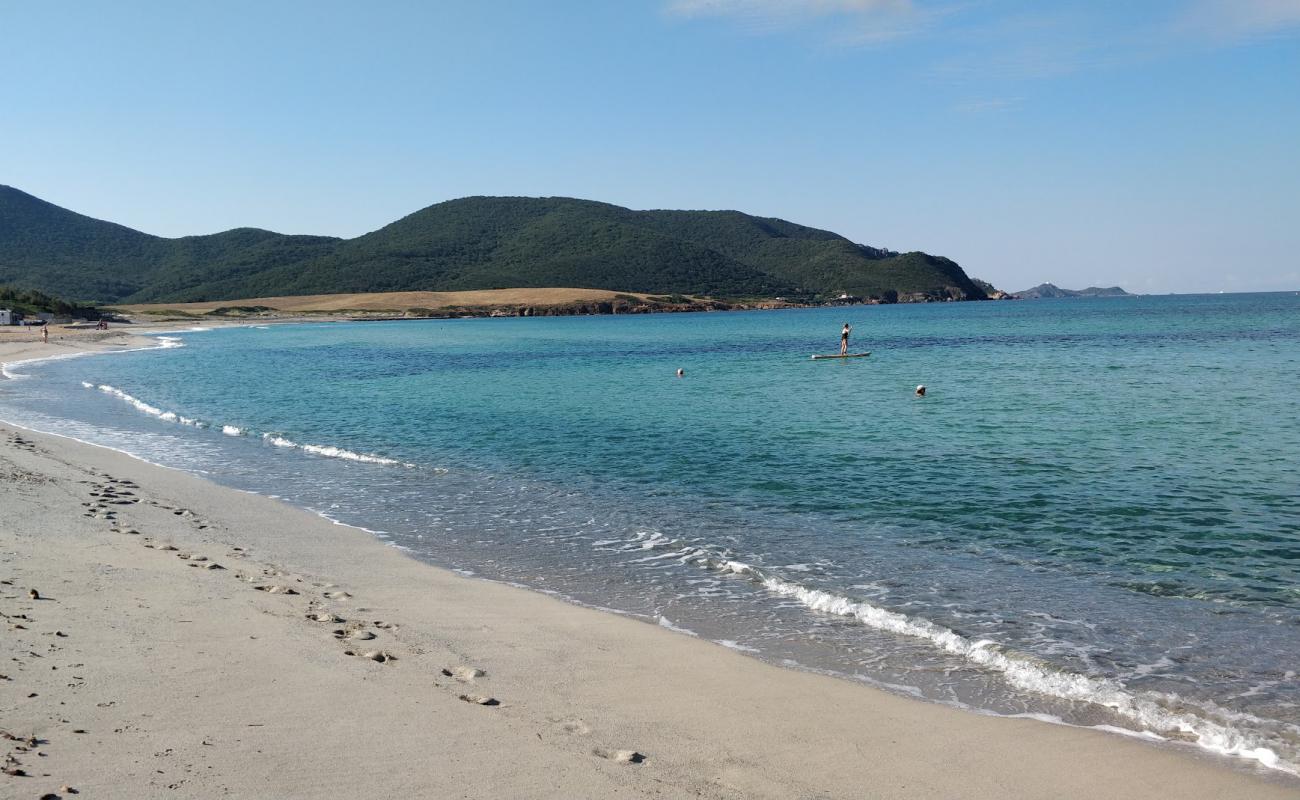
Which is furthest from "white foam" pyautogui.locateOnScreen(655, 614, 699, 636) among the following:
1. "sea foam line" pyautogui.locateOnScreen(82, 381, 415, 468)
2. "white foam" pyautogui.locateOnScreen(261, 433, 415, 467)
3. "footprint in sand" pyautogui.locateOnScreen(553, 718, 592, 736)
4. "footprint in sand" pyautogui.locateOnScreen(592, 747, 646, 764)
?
"white foam" pyautogui.locateOnScreen(261, 433, 415, 467)

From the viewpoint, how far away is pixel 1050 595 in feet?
31.9

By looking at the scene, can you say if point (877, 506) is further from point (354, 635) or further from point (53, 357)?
point (53, 357)

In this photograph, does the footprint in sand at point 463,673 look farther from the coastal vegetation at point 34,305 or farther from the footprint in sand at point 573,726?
the coastal vegetation at point 34,305

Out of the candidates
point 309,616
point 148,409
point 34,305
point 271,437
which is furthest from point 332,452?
point 34,305

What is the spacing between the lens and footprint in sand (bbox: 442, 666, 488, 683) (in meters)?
6.97

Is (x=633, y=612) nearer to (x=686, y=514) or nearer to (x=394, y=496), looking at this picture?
(x=686, y=514)

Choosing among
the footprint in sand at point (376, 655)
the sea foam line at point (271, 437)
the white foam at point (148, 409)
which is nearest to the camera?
the footprint in sand at point (376, 655)

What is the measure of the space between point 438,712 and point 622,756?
4.54ft

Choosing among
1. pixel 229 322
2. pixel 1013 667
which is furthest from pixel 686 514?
pixel 229 322

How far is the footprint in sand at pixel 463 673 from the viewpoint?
6.97m

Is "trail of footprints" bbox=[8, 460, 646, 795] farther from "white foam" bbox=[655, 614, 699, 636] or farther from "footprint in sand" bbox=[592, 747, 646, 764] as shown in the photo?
"white foam" bbox=[655, 614, 699, 636]

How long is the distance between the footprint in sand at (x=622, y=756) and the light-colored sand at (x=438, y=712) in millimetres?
28

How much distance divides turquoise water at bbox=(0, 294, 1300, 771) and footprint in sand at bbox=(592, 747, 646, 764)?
2580 mm

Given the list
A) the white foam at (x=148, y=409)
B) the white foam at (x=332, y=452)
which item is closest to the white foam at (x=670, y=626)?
the white foam at (x=332, y=452)
